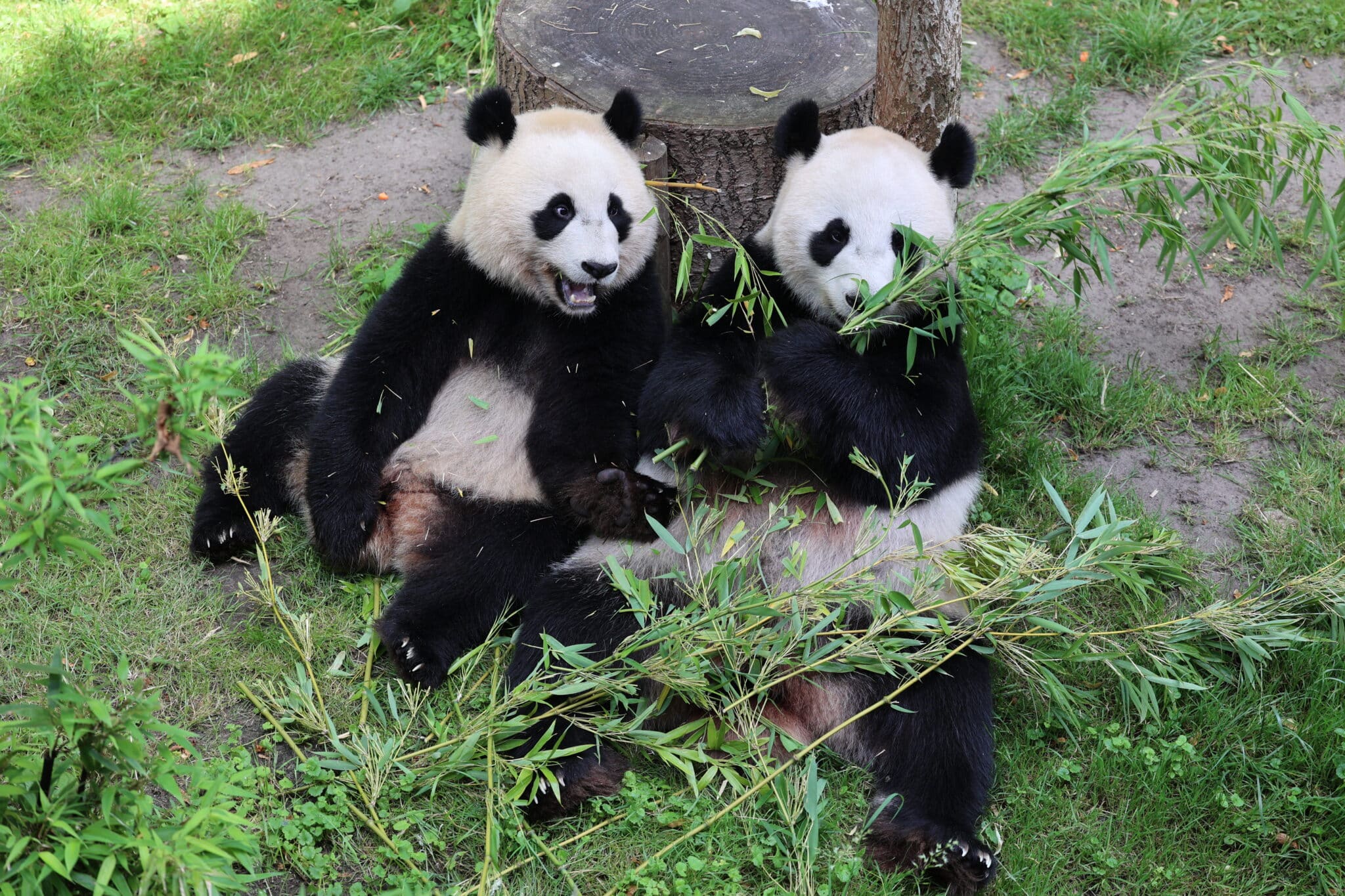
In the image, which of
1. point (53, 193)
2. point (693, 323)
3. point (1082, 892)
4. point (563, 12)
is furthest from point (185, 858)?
point (53, 193)

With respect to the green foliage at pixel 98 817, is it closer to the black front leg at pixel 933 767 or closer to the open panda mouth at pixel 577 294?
the black front leg at pixel 933 767

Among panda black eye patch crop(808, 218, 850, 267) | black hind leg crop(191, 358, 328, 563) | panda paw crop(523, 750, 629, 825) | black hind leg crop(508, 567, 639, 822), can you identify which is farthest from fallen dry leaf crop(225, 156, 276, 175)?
panda paw crop(523, 750, 629, 825)

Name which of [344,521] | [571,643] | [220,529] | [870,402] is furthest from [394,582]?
[870,402]

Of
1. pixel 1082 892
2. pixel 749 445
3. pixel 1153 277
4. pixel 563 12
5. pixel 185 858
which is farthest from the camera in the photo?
pixel 1153 277

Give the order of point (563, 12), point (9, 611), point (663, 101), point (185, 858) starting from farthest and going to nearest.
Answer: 1. point (563, 12)
2. point (663, 101)
3. point (9, 611)
4. point (185, 858)

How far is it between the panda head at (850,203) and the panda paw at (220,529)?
6.33 ft

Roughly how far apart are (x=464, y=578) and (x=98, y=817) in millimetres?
1447

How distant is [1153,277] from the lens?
510 centimetres

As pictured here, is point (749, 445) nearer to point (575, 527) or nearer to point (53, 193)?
point (575, 527)

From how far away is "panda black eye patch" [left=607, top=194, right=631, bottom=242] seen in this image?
366cm

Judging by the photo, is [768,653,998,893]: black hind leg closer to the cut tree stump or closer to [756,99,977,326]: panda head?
[756,99,977,326]: panda head

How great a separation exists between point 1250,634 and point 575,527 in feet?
6.77

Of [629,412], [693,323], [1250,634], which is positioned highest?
[693,323]

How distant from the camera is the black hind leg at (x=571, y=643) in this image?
3156 millimetres
